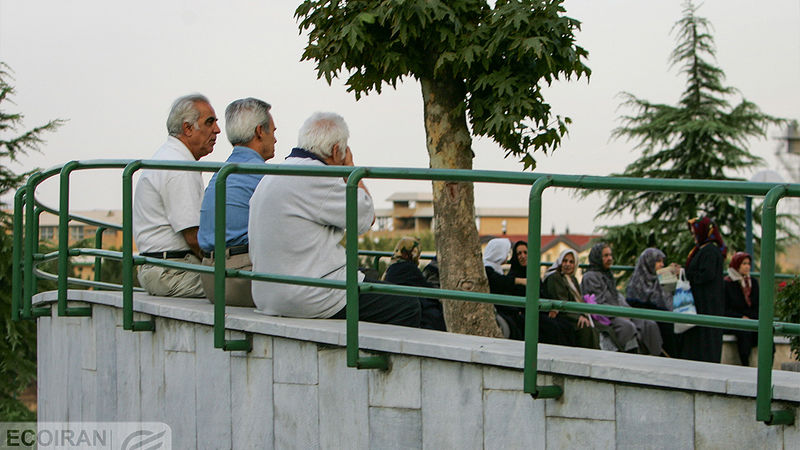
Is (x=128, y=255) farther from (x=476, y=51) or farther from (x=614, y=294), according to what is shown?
(x=614, y=294)

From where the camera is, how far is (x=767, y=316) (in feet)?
13.0

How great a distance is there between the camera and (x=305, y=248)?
19.1 ft

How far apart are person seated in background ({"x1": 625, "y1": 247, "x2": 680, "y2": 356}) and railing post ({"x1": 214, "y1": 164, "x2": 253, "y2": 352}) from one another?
5670 millimetres

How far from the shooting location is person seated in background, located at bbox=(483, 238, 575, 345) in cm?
923

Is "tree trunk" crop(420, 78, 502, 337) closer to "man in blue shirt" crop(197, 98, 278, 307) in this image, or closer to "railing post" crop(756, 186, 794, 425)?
"man in blue shirt" crop(197, 98, 278, 307)

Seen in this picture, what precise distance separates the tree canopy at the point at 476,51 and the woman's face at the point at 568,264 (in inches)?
39.4

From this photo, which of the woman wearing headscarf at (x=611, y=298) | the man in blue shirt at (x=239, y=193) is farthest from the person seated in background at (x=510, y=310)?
the man in blue shirt at (x=239, y=193)

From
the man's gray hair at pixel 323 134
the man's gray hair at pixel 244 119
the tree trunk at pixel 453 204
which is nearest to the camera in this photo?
the man's gray hair at pixel 323 134

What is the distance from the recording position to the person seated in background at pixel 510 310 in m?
9.23

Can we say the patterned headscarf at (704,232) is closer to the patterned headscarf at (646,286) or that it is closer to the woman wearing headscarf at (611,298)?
the patterned headscarf at (646,286)

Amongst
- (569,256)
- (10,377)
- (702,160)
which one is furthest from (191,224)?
(702,160)

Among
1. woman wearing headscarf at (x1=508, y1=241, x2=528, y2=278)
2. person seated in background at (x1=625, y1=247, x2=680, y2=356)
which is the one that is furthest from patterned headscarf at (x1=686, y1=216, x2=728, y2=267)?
woman wearing headscarf at (x1=508, y1=241, x2=528, y2=278)

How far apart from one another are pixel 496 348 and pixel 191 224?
9.26 ft

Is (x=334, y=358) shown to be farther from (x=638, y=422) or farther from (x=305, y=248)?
(x=638, y=422)
